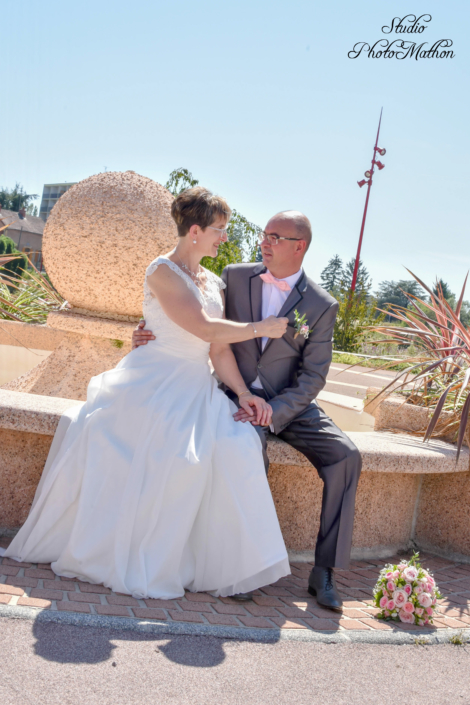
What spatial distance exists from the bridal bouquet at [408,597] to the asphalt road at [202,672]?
0.33 meters

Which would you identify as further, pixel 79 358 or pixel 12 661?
pixel 79 358

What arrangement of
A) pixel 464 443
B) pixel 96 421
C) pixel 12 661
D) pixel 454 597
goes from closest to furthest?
pixel 12 661, pixel 96 421, pixel 454 597, pixel 464 443

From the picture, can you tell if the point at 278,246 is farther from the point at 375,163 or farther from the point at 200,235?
the point at 375,163

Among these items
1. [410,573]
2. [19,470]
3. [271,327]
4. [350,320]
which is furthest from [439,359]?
[350,320]

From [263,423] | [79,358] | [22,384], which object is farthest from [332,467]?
[22,384]

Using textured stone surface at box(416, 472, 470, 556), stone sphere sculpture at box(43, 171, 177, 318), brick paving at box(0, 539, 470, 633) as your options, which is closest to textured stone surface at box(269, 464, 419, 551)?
textured stone surface at box(416, 472, 470, 556)

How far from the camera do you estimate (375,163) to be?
1069 inches

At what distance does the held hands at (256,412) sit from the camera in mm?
3410

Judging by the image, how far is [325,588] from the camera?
3.18 metres

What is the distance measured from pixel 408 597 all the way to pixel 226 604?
0.88 metres

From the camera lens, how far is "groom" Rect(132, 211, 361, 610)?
3.34 meters

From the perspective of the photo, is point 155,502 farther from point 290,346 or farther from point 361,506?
point 361,506

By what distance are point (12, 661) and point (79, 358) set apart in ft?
10.00

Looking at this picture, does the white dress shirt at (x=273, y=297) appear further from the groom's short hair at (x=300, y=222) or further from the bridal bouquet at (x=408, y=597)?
the bridal bouquet at (x=408, y=597)
